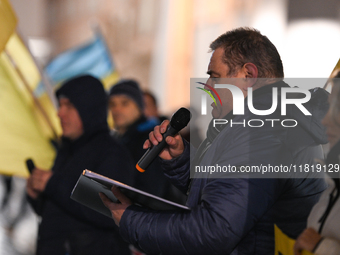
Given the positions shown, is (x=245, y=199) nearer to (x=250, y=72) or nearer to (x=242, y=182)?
(x=242, y=182)

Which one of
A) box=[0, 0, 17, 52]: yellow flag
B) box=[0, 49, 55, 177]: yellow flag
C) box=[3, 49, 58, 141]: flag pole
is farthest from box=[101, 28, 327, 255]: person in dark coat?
box=[3, 49, 58, 141]: flag pole

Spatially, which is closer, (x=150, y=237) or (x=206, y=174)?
(x=150, y=237)

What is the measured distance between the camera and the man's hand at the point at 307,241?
134cm

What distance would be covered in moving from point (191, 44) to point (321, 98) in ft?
41.4

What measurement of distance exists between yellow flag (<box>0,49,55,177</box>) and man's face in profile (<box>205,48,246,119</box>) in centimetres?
194

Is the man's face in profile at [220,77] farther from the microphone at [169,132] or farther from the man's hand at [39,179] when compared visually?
the man's hand at [39,179]

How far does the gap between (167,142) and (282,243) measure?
1.64 ft

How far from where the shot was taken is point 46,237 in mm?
2416

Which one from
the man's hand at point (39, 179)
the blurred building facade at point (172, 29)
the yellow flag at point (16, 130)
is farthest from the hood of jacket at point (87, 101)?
the blurred building facade at point (172, 29)

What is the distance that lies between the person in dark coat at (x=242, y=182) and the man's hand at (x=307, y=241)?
0.42 ft

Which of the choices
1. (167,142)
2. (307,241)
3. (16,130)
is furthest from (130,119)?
(307,241)

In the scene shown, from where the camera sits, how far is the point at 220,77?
1.58 meters

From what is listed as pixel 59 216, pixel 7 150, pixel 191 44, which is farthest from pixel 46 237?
pixel 191 44

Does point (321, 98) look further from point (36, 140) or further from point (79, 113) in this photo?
point (36, 140)
